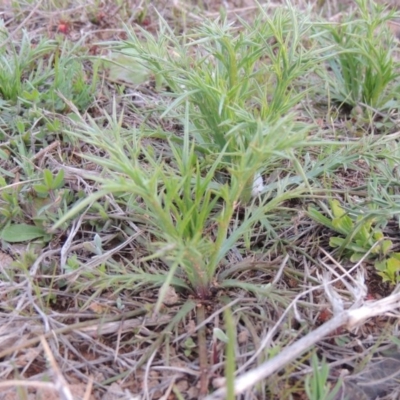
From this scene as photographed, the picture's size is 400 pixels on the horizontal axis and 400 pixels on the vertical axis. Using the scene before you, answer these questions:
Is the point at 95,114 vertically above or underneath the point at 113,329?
above

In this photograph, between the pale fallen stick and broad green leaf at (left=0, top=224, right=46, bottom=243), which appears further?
broad green leaf at (left=0, top=224, right=46, bottom=243)

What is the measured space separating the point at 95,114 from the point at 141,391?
1.05m

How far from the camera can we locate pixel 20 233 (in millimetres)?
1485

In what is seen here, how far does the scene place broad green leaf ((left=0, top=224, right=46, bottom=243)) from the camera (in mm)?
1476

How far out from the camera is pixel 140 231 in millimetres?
1463

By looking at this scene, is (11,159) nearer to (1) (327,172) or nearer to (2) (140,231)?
(2) (140,231)

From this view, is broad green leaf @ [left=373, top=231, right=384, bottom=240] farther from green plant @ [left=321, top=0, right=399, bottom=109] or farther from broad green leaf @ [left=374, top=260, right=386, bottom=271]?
green plant @ [left=321, top=0, right=399, bottom=109]

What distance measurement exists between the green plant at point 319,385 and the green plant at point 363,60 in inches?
41.4

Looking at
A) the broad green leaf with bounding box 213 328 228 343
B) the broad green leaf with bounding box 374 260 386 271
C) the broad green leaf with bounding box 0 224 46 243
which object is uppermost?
the broad green leaf with bounding box 374 260 386 271

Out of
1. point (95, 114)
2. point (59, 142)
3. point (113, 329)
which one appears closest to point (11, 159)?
point (59, 142)

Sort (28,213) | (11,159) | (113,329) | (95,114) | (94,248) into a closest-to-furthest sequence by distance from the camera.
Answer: (113,329)
(94,248)
(28,213)
(11,159)
(95,114)

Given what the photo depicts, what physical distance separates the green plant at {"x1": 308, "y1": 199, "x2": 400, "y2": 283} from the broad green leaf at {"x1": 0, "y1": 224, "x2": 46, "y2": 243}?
0.79 m

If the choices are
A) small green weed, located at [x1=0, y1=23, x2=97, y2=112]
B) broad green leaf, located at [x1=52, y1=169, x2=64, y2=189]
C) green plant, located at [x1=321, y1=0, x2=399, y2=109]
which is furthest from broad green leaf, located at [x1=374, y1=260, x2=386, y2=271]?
small green weed, located at [x1=0, y1=23, x2=97, y2=112]

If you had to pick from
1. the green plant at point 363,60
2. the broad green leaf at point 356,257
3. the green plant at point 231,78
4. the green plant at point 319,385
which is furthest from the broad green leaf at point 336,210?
the green plant at point 363,60
